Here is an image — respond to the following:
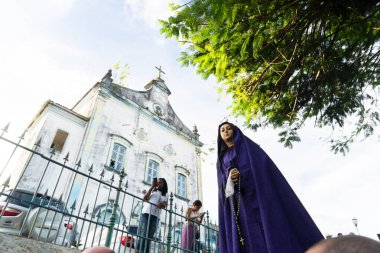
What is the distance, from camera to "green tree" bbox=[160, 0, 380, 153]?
3.35 m

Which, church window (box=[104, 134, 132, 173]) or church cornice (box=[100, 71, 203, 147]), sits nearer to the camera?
church window (box=[104, 134, 132, 173])

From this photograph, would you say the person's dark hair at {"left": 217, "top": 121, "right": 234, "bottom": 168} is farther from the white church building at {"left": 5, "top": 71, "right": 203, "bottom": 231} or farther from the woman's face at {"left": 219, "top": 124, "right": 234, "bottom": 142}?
the white church building at {"left": 5, "top": 71, "right": 203, "bottom": 231}

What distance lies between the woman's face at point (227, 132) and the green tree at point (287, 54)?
0.91 meters

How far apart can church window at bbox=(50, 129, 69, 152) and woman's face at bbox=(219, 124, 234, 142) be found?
1161cm

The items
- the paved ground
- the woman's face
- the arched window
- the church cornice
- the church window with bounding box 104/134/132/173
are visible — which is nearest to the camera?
the paved ground

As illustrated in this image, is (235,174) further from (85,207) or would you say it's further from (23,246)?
(85,207)

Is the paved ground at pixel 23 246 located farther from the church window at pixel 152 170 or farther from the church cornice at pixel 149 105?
the church cornice at pixel 149 105

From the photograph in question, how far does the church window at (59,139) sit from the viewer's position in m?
12.8

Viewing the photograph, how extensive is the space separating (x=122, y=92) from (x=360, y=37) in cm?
1387

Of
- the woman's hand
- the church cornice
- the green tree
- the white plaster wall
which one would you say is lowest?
the woman's hand

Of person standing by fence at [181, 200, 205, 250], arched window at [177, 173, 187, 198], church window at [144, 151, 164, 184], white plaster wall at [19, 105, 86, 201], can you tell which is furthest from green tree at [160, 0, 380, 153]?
arched window at [177, 173, 187, 198]

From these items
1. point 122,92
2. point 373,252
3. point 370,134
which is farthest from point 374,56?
point 122,92

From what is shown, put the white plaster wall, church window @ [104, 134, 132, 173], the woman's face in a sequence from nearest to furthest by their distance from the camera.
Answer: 1. the woman's face
2. the white plaster wall
3. church window @ [104, 134, 132, 173]

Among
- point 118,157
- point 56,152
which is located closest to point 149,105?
point 118,157
